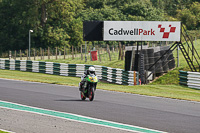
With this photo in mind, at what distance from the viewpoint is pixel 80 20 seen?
82.9 m

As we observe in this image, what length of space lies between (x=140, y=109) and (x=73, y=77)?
2072 centimetres

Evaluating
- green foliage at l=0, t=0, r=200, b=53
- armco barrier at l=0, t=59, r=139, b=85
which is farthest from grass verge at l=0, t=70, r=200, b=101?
green foliage at l=0, t=0, r=200, b=53

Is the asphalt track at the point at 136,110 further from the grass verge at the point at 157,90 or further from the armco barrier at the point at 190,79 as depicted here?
the armco barrier at the point at 190,79

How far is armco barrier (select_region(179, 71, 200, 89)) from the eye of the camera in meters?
26.7

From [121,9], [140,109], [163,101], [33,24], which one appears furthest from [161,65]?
[121,9]

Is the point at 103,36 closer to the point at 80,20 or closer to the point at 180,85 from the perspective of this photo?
the point at 180,85

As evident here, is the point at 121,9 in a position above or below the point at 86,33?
above

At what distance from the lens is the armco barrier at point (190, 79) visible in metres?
26.7

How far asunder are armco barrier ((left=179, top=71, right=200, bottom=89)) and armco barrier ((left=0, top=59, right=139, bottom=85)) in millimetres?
3174

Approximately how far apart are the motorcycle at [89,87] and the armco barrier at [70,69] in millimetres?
11338

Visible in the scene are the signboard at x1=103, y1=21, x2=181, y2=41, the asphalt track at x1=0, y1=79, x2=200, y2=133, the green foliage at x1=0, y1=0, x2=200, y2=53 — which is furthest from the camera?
the green foliage at x1=0, y1=0, x2=200, y2=53

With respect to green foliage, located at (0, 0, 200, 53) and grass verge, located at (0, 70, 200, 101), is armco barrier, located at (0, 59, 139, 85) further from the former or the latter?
green foliage, located at (0, 0, 200, 53)

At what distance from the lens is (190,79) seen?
2738 centimetres

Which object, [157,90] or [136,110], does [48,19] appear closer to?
[157,90]
